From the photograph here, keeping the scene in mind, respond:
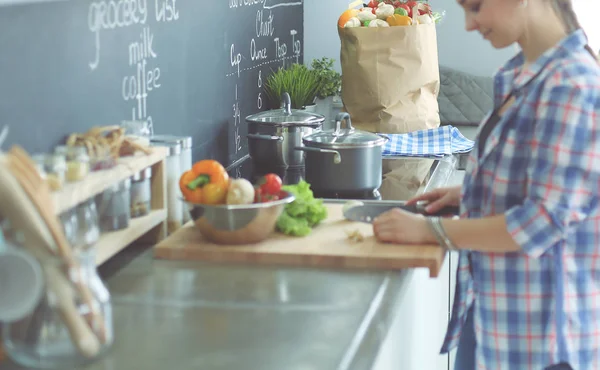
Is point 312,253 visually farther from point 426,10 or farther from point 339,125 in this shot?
point 426,10

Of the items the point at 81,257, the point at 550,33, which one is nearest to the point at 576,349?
the point at 550,33

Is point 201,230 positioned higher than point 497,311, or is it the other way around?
point 201,230

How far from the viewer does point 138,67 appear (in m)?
1.83

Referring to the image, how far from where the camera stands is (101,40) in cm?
166

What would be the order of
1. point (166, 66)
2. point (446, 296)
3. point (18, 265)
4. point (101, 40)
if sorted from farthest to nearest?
1. point (446, 296)
2. point (166, 66)
3. point (101, 40)
4. point (18, 265)

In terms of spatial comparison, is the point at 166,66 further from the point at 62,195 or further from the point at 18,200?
the point at 18,200

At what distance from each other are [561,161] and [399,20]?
4.77 feet

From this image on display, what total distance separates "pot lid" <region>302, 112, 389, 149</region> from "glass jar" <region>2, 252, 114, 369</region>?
1.05 meters

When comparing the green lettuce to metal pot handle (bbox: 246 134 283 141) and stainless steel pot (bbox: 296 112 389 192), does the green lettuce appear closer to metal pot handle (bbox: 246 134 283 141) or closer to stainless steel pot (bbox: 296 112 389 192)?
stainless steel pot (bbox: 296 112 389 192)

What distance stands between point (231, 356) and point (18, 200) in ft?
1.09

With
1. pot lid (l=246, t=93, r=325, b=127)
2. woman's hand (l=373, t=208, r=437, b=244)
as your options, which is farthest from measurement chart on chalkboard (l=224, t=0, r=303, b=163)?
woman's hand (l=373, t=208, r=437, b=244)

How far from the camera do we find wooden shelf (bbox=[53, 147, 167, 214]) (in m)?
1.27

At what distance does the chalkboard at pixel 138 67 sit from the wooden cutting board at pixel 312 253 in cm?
28

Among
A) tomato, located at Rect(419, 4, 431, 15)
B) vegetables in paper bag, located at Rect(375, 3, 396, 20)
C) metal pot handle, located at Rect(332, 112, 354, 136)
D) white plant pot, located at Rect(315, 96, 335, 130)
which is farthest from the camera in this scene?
white plant pot, located at Rect(315, 96, 335, 130)
